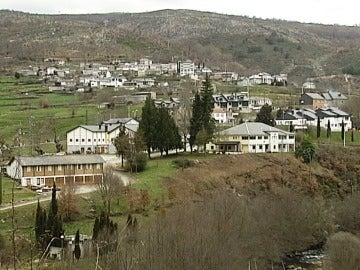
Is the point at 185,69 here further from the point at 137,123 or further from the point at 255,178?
the point at 255,178

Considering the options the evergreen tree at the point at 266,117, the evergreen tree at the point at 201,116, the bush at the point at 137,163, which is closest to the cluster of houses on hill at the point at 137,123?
the bush at the point at 137,163

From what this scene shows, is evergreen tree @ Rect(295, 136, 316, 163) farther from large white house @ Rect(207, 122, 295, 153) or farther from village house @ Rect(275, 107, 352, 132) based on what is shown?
village house @ Rect(275, 107, 352, 132)

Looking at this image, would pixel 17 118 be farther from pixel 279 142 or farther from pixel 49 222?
pixel 49 222

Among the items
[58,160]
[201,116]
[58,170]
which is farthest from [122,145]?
[201,116]

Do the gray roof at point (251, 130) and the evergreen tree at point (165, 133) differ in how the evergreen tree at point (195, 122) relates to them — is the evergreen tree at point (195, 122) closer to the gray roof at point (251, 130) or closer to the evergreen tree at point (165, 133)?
the evergreen tree at point (165, 133)

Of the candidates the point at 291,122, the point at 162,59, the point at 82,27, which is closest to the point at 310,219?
the point at 291,122

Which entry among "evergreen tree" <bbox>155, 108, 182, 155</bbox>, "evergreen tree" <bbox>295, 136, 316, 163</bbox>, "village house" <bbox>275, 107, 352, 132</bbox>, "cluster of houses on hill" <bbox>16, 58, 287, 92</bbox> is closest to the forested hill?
"cluster of houses on hill" <bbox>16, 58, 287, 92</bbox>

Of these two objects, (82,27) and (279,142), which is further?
(82,27)
